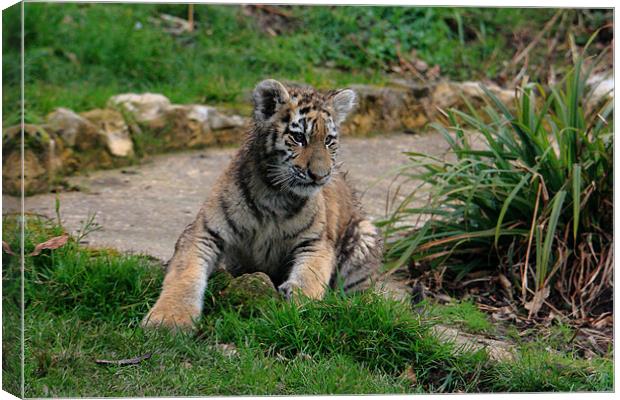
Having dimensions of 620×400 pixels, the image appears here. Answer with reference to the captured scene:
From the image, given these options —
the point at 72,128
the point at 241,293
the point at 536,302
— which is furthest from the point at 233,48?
the point at 241,293

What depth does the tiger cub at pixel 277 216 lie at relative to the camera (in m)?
5.52

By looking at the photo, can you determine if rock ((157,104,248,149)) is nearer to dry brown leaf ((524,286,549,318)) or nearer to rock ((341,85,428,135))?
rock ((341,85,428,135))

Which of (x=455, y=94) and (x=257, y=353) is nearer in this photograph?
(x=257, y=353)

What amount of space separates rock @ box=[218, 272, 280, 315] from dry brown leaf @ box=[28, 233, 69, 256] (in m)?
0.98

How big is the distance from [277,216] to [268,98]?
26.3 inches

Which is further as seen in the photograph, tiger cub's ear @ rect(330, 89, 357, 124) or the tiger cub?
tiger cub's ear @ rect(330, 89, 357, 124)

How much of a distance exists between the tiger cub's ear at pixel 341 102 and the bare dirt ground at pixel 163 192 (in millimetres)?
1274

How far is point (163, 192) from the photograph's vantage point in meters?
8.59

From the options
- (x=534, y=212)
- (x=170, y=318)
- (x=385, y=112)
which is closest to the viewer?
(x=170, y=318)

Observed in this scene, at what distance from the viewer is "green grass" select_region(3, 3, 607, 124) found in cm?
1045

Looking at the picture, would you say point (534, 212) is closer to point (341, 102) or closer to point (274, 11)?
point (341, 102)

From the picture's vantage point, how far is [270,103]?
222 inches

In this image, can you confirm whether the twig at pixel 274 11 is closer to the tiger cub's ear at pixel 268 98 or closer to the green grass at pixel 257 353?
the tiger cub's ear at pixel 268 98

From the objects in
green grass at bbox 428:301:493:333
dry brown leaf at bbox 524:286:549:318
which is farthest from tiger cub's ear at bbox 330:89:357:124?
dry brown leaf at bbox 524:286:549:318
